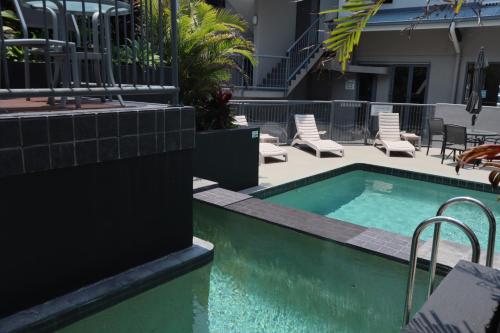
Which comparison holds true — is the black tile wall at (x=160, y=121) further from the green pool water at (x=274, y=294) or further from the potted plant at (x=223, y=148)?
the potted plant at (x=223, y=148)

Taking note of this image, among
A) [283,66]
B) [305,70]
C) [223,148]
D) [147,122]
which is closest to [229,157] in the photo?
[223,148]

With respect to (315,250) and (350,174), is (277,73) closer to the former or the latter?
(350,174)

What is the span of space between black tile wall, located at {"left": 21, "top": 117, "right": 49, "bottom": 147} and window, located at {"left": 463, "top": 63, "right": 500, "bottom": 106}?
14.5 m

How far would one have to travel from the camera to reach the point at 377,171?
9953 mm

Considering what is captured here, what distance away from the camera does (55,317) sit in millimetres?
2875

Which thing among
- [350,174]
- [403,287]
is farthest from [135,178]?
[350,174]

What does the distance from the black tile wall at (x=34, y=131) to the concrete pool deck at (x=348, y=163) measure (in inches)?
182

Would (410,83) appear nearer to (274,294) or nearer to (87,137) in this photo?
(274,294)

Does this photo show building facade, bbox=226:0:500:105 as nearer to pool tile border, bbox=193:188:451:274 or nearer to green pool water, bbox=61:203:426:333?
pool tile border, bbox=193:188:451:274

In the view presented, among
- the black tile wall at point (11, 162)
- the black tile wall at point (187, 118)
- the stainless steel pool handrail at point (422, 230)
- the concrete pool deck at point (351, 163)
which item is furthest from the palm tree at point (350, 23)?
the concrete pool deck at point (351, 163)

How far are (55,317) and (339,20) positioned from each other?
264cm

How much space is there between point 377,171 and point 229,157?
4405mm

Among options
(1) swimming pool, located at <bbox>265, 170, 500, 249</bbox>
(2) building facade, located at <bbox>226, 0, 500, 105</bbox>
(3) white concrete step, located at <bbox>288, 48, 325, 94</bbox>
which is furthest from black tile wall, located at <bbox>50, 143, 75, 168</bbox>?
(3) white concrete step, located at <bbox>288, 48, 325, 94</bbox>

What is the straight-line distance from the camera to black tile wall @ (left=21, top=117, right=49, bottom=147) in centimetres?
267
